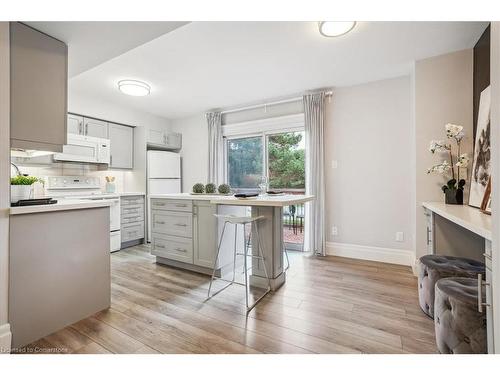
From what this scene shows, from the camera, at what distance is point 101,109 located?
13.0 ft

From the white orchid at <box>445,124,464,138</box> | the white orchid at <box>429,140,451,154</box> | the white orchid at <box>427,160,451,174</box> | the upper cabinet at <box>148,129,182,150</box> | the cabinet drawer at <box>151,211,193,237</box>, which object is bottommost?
the cabinet drawer at <box>151,211,193,237</box>

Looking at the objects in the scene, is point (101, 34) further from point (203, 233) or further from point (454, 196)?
point (454, 196)

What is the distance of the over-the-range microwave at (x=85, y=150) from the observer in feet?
11.2

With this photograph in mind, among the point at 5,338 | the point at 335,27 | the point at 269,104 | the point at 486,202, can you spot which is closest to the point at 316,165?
the point at 269,104

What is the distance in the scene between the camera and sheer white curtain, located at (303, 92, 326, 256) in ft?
11.4

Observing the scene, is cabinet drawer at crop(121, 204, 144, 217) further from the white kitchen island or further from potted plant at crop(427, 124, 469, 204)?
potted plant at crop(427, 124, 469, 204)

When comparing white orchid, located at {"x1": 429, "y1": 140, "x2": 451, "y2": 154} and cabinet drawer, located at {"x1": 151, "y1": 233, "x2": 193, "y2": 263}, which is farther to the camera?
cabinet drawer, located at {"x1": 151, "y1": 233, "x2": 193, "y2": 263}

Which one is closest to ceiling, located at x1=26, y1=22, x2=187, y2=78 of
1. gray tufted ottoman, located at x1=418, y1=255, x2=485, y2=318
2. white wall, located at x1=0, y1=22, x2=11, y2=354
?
white wall, located at x1=0, y1=22, x2=11, y2=354

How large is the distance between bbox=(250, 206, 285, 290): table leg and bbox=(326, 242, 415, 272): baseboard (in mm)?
1416

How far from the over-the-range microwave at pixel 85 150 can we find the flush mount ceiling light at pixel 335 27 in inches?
138

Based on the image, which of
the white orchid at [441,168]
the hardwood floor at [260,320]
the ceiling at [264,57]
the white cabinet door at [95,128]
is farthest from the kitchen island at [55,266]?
the white orchid at [441,168]
